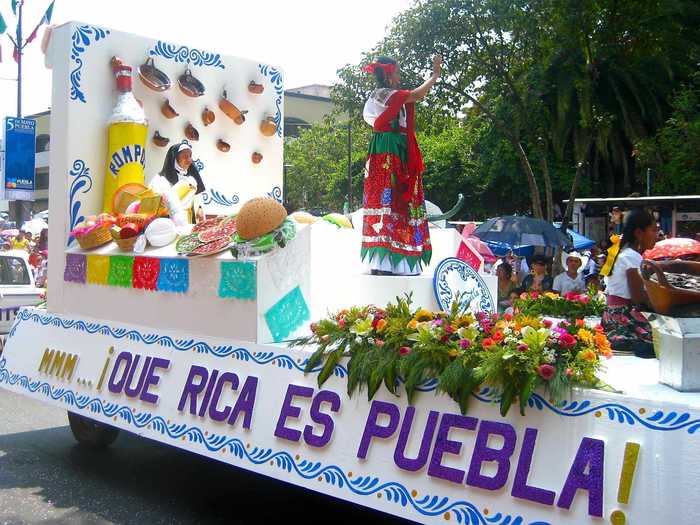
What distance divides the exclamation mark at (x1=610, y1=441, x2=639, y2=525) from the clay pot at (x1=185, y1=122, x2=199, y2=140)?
17.8 ft

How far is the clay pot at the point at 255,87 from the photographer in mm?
7750

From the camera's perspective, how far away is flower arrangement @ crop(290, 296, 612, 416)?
3.21 m

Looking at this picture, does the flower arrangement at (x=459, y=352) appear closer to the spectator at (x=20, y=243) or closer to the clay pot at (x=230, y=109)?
the clay pot at (x=230, y=109)

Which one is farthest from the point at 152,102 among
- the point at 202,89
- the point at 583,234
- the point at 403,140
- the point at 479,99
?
the point at 583,234

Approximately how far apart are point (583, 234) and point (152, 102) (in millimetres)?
12365

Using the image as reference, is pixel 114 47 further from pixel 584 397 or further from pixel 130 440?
pixel 584 397

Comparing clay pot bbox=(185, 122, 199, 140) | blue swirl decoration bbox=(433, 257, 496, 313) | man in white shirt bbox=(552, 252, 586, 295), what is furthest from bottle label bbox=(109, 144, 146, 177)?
man in white shirt bbox=(552, 252, 586, 295)

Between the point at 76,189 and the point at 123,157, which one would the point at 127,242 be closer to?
the point at 76,189

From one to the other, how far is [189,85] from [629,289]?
4.49 m

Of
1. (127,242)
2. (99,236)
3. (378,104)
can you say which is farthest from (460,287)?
(99,236)

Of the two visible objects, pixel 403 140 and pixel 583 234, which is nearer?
pixel 403 140

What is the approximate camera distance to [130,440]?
674cm

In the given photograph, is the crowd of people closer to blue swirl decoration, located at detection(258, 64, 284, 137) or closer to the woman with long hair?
blue swirl decoration, located at detection(258, 64, 284, 137)

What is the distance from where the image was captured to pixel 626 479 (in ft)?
9.55
